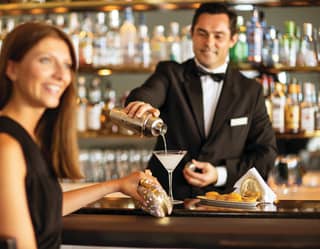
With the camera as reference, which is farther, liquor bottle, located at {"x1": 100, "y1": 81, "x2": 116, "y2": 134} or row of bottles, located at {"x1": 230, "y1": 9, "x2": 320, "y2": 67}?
liquor bottle, located at {"x1": 100, "y1": 81, "x2": 116, "y2": 134}

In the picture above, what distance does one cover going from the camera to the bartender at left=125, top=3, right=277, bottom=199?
2990 mm

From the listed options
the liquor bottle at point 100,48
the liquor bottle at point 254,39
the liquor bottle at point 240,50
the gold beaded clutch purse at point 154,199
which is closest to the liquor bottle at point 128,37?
the liquor bottle at point 100,48

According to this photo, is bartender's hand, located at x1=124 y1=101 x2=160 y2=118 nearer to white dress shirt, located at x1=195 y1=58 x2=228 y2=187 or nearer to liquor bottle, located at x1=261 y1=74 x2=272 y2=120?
white dress shirt, located at x1=195 y1=58 x2=228 y2=187

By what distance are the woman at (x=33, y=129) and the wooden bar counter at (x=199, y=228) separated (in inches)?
10.2

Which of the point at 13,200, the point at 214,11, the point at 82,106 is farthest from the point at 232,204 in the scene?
the point at 82,106

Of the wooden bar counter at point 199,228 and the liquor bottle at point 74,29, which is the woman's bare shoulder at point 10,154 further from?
Answer: the liquor bottle at point 74,29

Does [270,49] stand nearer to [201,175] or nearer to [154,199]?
[201,175]

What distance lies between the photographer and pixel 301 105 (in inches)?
160

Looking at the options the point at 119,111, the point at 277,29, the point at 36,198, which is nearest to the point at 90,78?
the point at 277,29

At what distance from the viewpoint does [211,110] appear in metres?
3.15

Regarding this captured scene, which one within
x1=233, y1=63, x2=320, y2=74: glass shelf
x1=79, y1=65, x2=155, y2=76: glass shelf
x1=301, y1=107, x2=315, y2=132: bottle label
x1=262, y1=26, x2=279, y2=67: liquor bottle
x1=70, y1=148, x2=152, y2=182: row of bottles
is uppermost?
x1=262, y1=26, x2=279, y2=67: liquor bottle

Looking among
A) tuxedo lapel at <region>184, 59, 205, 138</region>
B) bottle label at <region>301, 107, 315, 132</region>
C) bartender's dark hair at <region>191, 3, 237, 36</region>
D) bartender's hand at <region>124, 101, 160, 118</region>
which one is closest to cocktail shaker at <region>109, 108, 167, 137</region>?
bartender's hand at <region>124, 101, 160, 118</region>

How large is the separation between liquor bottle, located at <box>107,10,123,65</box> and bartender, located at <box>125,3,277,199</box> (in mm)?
983

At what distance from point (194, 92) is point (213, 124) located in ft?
0.62
